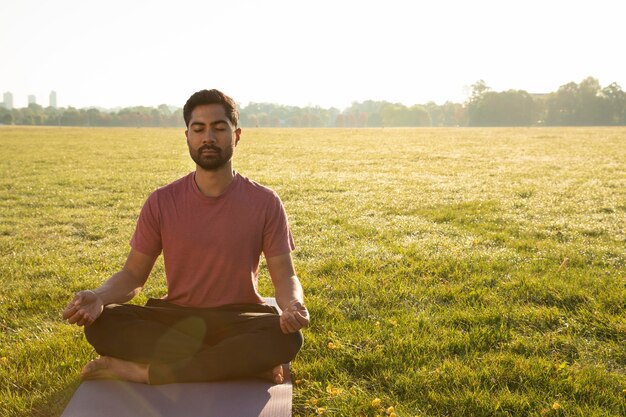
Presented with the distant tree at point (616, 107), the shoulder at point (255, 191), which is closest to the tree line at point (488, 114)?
the distant tree at point (616, 107)

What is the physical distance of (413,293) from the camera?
261 inches

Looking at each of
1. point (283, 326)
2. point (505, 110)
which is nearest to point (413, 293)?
point (283, 326)

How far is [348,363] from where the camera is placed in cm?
482

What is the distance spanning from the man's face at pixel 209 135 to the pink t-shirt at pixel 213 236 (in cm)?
26

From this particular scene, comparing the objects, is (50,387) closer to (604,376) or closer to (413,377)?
(413,377)

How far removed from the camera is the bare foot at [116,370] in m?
Result: 3.96

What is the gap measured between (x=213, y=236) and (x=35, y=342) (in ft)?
7.27

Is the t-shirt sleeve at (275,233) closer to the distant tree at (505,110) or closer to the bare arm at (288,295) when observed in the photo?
the bare arm at (288,295)

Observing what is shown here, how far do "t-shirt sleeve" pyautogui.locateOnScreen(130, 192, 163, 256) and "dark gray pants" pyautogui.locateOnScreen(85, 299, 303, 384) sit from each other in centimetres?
46

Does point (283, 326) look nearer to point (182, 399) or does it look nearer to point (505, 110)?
point (182, 399)

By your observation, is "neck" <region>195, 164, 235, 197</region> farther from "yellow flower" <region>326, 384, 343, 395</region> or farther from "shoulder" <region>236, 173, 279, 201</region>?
"yellow flower" <region>326, 384, 343, 395</region>

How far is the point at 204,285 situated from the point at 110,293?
2.24 ft

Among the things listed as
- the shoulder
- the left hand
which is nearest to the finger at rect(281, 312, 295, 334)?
the left hand

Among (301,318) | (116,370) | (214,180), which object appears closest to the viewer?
(301,318)
